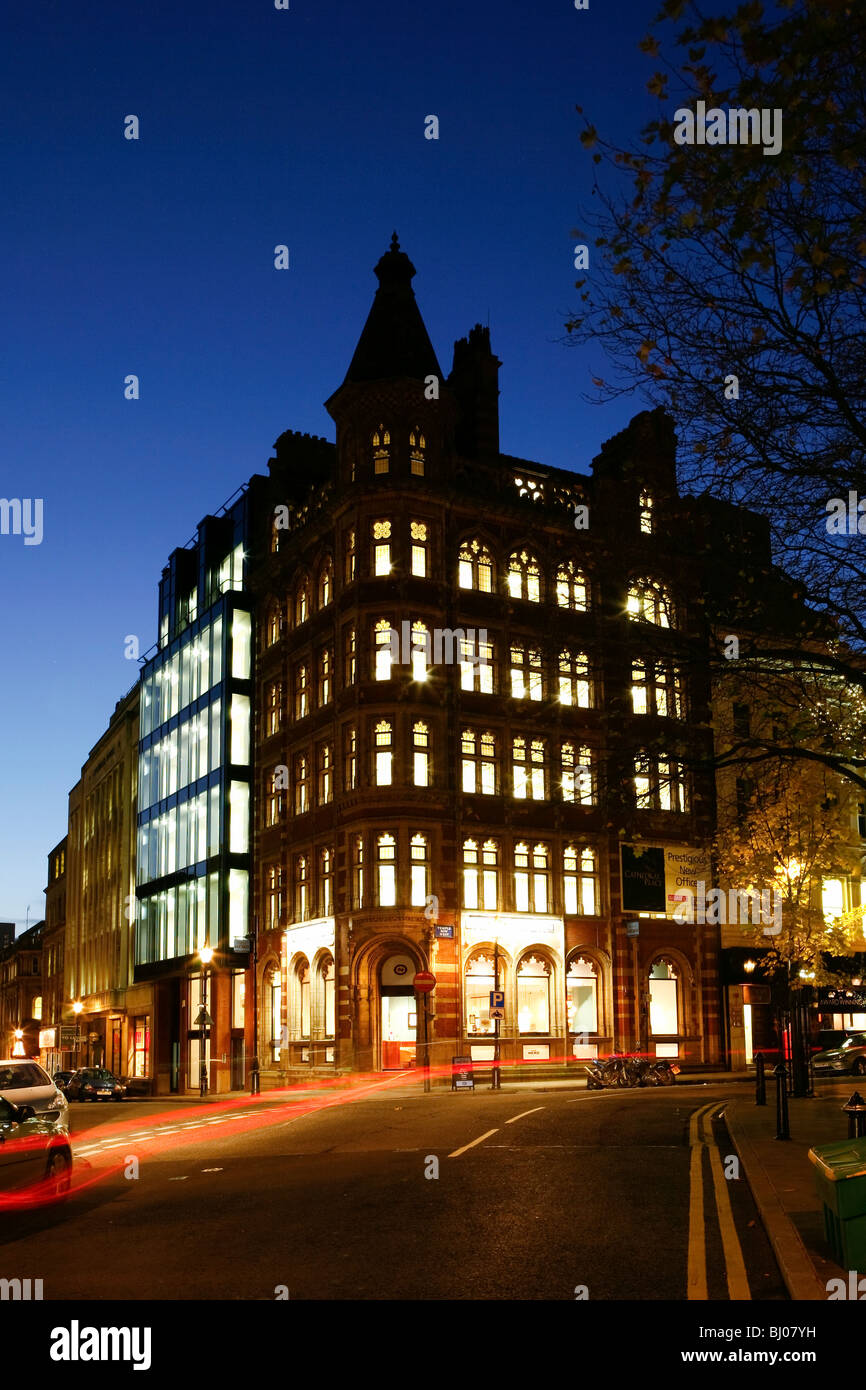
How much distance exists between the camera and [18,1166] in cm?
1361

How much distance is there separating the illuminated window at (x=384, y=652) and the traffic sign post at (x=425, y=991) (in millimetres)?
10493

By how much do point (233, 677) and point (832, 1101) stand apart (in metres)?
34.5

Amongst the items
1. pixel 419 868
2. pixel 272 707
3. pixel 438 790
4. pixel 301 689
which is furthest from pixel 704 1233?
pixel 272 707

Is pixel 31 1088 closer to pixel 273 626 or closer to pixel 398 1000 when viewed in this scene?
pixel 398 1000

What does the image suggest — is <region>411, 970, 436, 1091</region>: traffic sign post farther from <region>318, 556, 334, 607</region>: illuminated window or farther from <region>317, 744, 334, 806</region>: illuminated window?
<region>318, 556, 334, 607</region>: illuminated window

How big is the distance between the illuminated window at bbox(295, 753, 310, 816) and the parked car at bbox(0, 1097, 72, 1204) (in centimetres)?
3599

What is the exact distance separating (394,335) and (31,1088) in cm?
3832

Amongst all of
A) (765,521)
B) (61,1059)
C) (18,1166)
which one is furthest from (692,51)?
(61,1059)

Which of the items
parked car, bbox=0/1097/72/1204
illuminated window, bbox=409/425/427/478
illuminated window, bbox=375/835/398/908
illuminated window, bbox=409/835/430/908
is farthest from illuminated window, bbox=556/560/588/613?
illuminated window, bbox=375/835/398/908

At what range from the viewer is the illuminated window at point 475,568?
1943 inches

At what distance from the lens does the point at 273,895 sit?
54062 mm

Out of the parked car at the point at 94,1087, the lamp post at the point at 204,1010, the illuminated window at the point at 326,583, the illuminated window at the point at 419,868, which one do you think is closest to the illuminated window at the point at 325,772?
the illuminated window at the point at 419,868

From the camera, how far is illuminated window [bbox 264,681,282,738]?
180 ft
